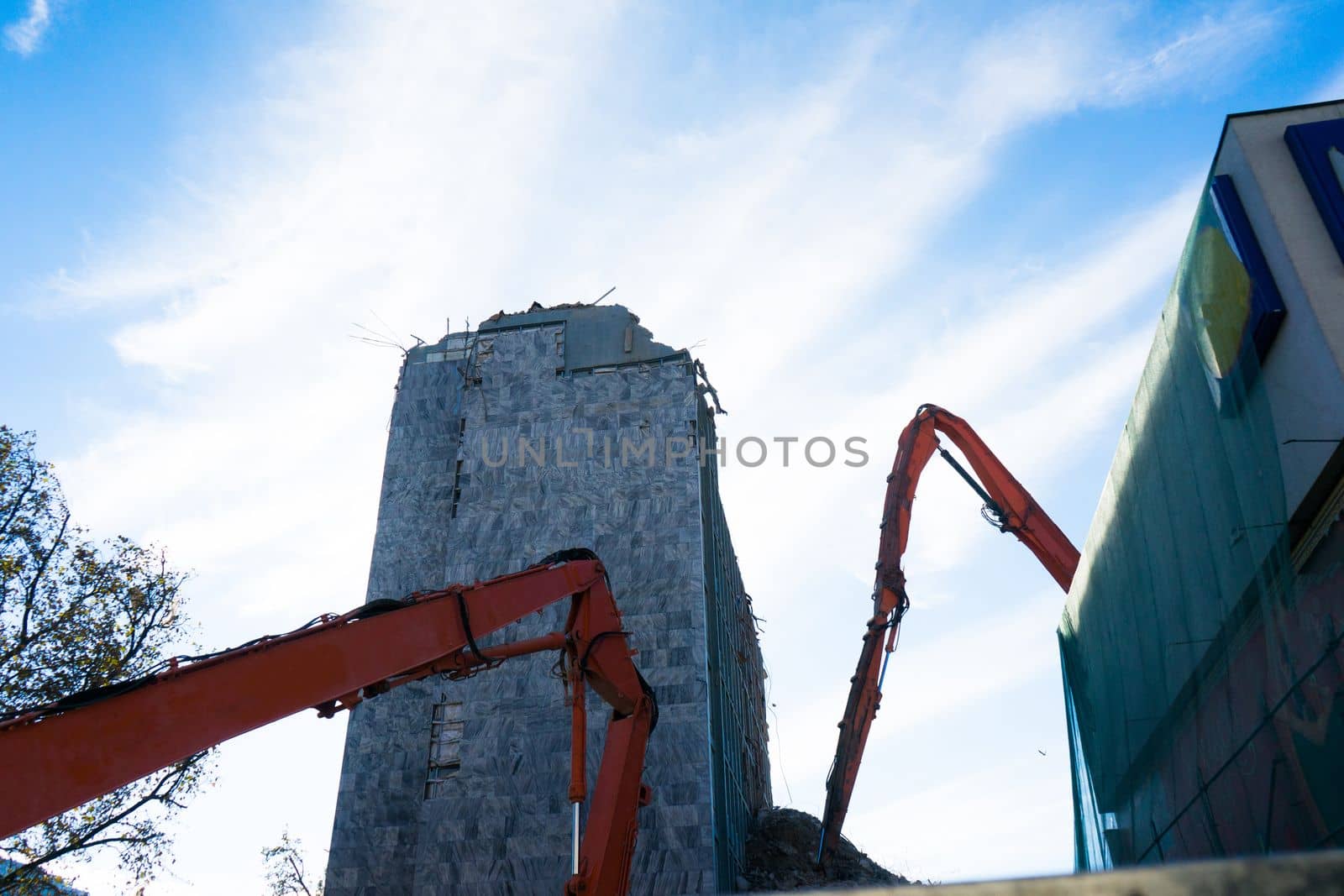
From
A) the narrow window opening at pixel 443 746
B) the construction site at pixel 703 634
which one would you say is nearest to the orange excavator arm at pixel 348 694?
the construction site at pixel 703 634

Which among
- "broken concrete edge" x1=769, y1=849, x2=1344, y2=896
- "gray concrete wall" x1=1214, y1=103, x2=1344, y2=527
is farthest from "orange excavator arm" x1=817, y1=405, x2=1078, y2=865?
"broken concrete edge" x1=769, y1=849, x2=1344, y2=896

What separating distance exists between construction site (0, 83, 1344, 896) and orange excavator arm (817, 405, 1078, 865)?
53 mm

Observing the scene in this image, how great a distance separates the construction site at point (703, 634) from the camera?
8352 millimetres

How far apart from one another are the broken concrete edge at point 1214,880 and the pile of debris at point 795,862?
18.1 meters

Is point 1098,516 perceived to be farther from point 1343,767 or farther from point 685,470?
point 685,470

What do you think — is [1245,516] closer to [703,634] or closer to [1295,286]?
[1295,286]

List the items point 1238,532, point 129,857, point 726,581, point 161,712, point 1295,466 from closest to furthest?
point 161,712
point 1295,466
point 1238,532
point 129,857
point 726,581

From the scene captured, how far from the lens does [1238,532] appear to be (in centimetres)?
949

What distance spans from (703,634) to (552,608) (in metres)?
3.01

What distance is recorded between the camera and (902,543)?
1944cm

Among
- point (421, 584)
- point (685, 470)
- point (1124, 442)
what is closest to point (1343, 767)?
point (1124, 442)

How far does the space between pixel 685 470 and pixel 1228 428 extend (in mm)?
12365

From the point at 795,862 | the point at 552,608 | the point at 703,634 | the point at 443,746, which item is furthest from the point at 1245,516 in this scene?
the point at 443,746

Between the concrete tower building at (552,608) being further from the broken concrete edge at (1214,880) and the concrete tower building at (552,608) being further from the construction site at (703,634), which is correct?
the broken concrete edge at (1214,880)
